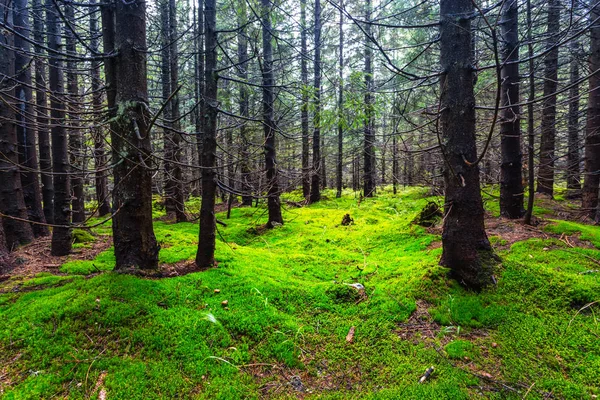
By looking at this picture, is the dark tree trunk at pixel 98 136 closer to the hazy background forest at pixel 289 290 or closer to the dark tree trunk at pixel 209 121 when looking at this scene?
the hazy background forest at pixel 289 290

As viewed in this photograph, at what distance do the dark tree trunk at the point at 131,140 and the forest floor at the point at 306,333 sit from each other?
0.48 meters

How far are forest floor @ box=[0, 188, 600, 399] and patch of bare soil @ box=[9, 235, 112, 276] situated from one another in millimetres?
215

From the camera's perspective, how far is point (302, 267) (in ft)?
15.2

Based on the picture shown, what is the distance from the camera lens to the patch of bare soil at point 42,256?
4250mm

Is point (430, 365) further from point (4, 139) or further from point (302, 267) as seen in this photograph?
point (4, 139)

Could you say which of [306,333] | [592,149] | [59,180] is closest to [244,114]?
[59,180]

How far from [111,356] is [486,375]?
3.09 meters

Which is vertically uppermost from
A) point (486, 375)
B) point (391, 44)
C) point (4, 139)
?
point (391, 44)

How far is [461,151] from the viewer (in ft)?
10.6

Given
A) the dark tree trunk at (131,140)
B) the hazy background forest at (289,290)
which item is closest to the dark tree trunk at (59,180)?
the hazy background forest at (289,290)

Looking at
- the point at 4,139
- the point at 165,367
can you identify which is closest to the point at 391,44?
the point at 4,139

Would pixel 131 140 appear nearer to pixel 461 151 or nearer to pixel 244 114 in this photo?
pixel 461 151

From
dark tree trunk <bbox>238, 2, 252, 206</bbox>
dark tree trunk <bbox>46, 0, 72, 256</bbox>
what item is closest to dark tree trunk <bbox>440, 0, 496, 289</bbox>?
dark tree trunk <bbox>238, 2, 252, 206</bbox>

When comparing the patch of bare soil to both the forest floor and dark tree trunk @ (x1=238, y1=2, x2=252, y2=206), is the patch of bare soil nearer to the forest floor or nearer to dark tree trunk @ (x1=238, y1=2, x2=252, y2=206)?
the forest floor
